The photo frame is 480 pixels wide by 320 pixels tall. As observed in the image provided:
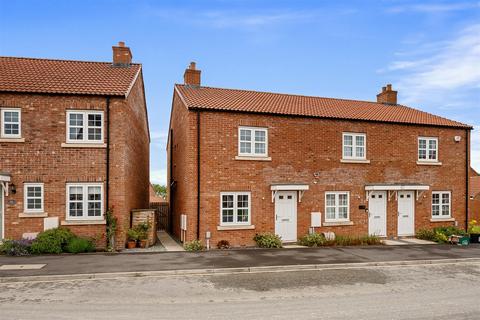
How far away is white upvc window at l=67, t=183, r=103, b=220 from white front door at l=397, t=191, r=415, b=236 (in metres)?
15.2

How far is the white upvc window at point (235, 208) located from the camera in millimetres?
17469

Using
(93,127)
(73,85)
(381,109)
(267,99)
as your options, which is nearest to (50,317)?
(93,127)

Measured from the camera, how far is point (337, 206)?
19438 millimetres

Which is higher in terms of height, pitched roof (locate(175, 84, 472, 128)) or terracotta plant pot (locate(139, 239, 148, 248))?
pitched roof (locate(175, 84, 472, 128))

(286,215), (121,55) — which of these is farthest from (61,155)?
(286,215)

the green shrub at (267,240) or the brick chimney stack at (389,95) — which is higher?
the brick chimney stack at (389,95)

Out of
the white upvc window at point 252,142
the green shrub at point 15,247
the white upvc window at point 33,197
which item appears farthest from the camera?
the white upvc window at point 252,142

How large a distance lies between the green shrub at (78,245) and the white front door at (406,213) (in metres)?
15.6

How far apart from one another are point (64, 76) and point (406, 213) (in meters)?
18.7

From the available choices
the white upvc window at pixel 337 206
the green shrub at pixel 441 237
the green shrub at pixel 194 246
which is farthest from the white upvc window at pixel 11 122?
the green shrub at pixel 441 237

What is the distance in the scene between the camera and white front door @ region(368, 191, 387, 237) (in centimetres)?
2008

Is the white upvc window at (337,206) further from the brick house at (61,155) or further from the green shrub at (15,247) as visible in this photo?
the green shrub at (15,247)

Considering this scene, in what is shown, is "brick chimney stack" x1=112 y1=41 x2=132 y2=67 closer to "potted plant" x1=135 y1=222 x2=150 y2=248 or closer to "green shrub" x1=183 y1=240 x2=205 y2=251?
"potted plant" x1=135 y1=222 x2=150 y2=248

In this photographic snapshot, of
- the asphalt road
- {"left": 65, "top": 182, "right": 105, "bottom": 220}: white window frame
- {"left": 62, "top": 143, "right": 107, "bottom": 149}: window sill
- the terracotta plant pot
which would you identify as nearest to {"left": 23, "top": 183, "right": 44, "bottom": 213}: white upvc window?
{"left": 65, "top": 182, "right": 105, "bottom": 220}: white window frame
